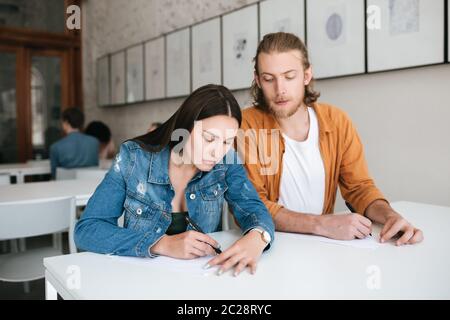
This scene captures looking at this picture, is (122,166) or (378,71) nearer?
(122,166)

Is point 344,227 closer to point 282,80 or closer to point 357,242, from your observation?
point 357,242

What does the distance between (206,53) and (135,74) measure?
1.27 meters

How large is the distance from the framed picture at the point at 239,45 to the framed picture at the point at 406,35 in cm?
97

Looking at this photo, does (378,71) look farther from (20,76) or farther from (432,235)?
(20,76)

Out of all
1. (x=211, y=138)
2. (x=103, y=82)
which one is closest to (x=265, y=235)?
(x=211, y=138)

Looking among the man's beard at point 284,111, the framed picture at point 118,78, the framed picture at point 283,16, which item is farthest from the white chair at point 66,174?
the man's beard at point 284,111

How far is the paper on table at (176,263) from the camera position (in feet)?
2.95

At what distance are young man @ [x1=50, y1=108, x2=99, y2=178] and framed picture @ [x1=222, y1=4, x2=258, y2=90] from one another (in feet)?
4.62

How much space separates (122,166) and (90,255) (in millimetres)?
264

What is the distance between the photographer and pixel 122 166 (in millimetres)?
1171

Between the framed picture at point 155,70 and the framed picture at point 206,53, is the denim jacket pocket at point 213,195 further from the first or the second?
the framed picture at point 155,70

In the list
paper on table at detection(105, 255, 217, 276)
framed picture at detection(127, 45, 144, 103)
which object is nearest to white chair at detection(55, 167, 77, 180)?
framed picture at detection(127, 45, 144, 103)

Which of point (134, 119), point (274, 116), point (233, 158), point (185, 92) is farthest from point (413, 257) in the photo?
point (134, 119)
